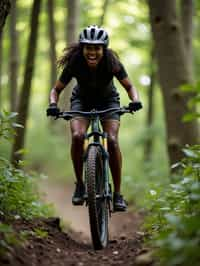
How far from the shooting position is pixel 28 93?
9.75 metres

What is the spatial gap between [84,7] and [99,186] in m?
16.2

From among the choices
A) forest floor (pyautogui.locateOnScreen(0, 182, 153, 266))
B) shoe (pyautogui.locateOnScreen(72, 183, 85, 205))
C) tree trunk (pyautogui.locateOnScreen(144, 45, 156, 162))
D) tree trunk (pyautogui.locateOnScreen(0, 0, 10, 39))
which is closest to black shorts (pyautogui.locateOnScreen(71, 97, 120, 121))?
shoe (pyautogui.locateOnScreen(72, 183, 85, 205))

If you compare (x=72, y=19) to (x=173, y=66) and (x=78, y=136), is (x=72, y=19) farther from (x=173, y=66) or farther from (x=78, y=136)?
(x=78, y=136)

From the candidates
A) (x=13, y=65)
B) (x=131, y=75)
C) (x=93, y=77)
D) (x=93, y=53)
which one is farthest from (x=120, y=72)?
(x=131, y=75)

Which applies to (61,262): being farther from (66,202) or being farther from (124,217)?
(66,202)

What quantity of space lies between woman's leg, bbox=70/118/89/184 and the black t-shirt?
0.45 meters

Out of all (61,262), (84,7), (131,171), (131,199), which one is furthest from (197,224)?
(84,7)

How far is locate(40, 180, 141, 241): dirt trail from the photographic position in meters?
9.37

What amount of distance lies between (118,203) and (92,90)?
1332 mm

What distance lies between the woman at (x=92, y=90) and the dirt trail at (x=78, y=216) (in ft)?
6.18

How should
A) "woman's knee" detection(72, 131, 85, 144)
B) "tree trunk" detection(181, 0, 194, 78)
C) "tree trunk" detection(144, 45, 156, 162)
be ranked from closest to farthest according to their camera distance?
"woman's knee" detection(72, 131, 85, 144)
"tree trunk" detection(181, 0, 194, 78)
"tree trunk" detection(144, 45, 156, 162)

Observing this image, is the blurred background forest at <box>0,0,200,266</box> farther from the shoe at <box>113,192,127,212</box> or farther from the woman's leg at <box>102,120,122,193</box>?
the woman's leg at <box>102,120,122,193</box>

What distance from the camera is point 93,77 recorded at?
613cm

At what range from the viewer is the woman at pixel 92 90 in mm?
5895
